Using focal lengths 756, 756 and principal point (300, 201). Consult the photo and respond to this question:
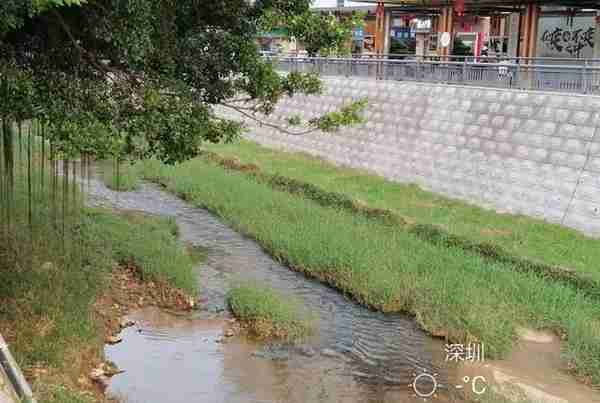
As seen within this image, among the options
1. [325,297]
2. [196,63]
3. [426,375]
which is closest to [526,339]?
[426,375]

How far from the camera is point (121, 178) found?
1933 cm

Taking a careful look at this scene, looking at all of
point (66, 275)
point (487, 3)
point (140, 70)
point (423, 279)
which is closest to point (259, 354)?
point (66, 275)

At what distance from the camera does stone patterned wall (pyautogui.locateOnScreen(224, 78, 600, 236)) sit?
573 inches

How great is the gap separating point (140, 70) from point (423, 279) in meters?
5.51

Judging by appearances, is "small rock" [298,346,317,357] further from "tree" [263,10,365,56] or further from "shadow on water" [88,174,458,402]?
"tree" [263,10,365,56]

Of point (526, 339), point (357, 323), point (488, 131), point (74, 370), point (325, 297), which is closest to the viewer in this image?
point (74, 370)

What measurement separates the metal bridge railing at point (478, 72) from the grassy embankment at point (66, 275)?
3847 mm

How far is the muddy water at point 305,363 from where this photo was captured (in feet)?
28.4

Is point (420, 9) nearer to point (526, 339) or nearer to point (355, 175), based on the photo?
point (355, 175)

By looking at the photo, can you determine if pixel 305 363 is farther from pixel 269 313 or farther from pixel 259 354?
pixel 269 313

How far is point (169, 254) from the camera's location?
1255cm

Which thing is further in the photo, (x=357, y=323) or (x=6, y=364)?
(x=357, y=323)

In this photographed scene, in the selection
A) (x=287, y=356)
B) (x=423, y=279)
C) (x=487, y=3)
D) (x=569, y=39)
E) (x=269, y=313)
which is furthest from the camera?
(x=569, y=39)

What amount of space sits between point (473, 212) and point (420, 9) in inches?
532
